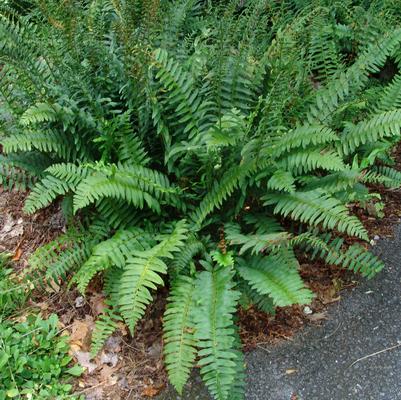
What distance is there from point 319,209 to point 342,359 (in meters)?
0.95

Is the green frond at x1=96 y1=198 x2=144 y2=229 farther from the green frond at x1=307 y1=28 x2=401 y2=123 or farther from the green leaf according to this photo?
the green frond at x1=307 y1=28 x2=401 y2=123

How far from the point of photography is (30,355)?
11.0 feet

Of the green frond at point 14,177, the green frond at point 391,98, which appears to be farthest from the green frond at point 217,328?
the green frond at point 391,98

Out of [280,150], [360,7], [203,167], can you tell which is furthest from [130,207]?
[360,7]

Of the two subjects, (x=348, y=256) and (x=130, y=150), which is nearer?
(x=348, y=256)

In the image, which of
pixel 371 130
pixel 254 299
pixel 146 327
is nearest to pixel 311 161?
pixel 371 130

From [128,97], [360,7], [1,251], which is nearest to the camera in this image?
[128,97]

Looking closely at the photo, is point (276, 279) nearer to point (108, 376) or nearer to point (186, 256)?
point (186, 256)

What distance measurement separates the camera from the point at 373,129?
371cm

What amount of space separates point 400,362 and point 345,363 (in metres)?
0.34

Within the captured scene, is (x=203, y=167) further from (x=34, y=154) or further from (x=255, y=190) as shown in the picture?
(x=34, y=154)

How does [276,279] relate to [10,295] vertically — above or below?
above

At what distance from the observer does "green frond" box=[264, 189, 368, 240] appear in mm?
3258

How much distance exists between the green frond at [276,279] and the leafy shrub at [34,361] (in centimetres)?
126
